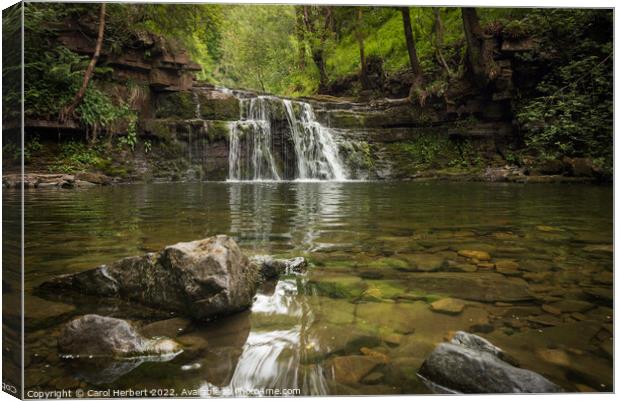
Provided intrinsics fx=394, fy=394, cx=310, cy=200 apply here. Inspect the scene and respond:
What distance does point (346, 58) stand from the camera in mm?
8977

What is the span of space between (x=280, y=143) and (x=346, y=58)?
13.9 ft

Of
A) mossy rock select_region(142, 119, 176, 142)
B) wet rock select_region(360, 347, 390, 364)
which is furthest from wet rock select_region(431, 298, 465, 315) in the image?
mossy rock select_region(142, 119, 176, 142)

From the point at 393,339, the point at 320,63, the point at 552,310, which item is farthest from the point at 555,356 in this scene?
the point at 320,63

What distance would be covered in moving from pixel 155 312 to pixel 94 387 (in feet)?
1.28

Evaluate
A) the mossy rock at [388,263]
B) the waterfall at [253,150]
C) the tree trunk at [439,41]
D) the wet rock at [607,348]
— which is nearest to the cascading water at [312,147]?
the waterfall at [253,150]

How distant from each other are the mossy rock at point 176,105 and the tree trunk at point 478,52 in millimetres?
8606

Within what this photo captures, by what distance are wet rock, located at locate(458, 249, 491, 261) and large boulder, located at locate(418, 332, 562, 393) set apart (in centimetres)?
101

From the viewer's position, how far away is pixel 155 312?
1.49 meters

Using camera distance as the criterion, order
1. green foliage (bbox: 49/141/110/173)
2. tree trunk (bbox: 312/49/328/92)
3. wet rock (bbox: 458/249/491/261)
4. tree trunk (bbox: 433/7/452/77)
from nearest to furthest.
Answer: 1. wet rock (bbox: 458/249/491/261)
2. tree trunk (bbox: 312/49/328/92)
3. green foliage (bbox: 49/141/110/173)
4. tree trunk (bbox: 433/7/452/77)

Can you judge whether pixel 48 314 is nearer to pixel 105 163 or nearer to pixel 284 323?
pixel 284 323

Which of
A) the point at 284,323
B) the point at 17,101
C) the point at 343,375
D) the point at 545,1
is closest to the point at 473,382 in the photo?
the point at 343,375

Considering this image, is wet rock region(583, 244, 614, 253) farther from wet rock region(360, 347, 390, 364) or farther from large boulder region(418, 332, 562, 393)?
wet rock region(360, 347, 390, 364)

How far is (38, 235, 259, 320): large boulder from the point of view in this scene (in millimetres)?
1479

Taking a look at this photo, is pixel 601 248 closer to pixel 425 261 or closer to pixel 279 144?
pixel 425 261
